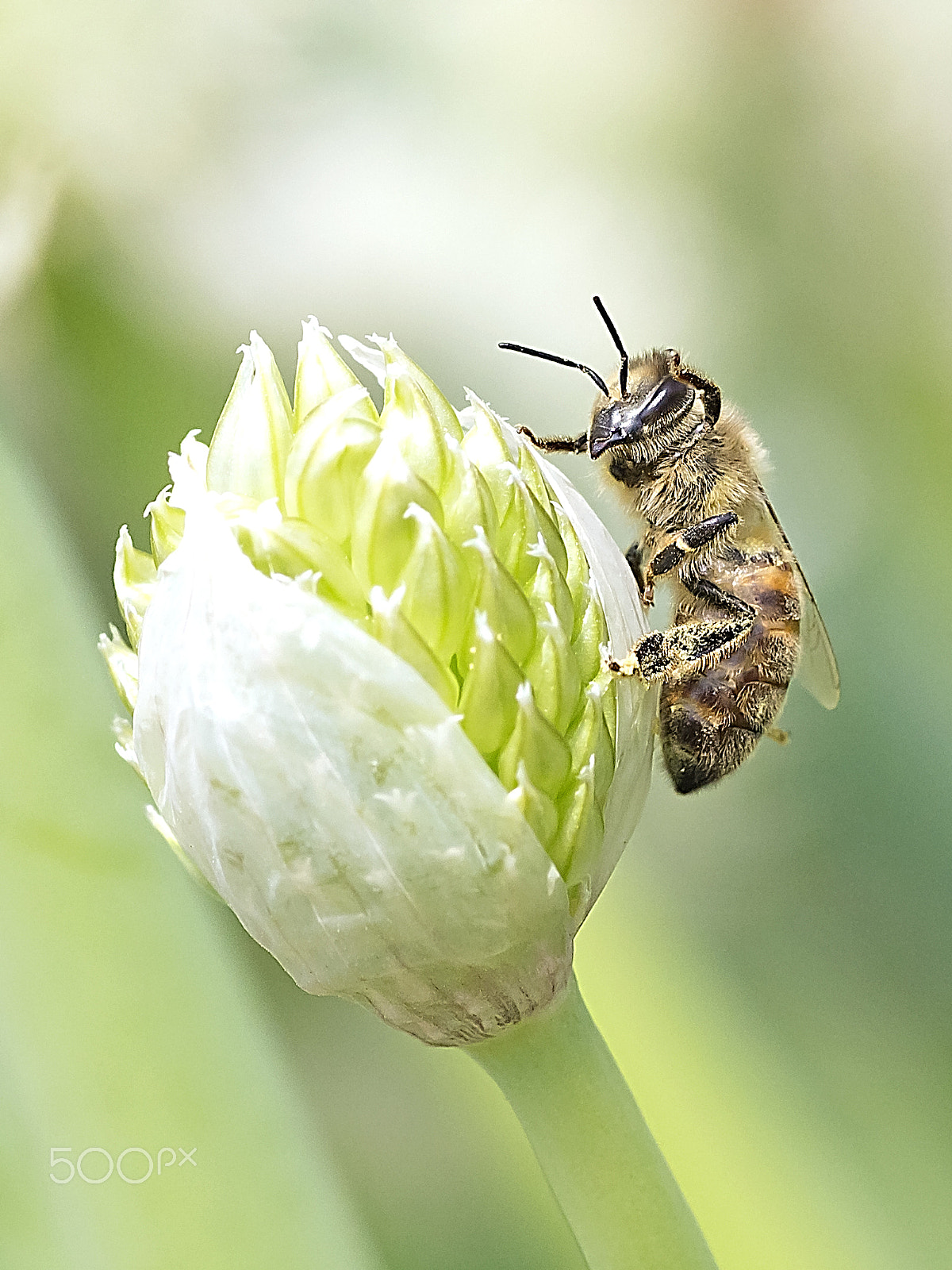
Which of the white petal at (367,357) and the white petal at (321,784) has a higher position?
the white petal at (367,357)

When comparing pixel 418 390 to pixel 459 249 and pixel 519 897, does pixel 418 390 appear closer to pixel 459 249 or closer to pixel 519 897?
pixel 519 897

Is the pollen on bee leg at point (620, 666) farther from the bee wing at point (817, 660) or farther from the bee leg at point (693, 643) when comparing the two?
the bee wing at point (817, 660)

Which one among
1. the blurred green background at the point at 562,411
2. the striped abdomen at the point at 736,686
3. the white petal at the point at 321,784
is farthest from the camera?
the blurred green background at the point at 562,411

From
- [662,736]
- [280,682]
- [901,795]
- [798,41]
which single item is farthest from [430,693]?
[798,41]

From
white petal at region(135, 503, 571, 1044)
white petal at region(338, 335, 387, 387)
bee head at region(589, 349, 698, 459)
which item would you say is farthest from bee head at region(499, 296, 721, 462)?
white petal at region(135, 503, 571, 1044)

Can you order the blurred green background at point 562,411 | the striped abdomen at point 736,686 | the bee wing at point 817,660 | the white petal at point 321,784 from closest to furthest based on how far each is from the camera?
the white petal at point 321,784
the striped abdomen at point 736,686
the bee wing at point 817,660
the blurred green background at point 562,411

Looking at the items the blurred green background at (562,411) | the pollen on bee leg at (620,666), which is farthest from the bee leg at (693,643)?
the blurred green background at (562,411)
